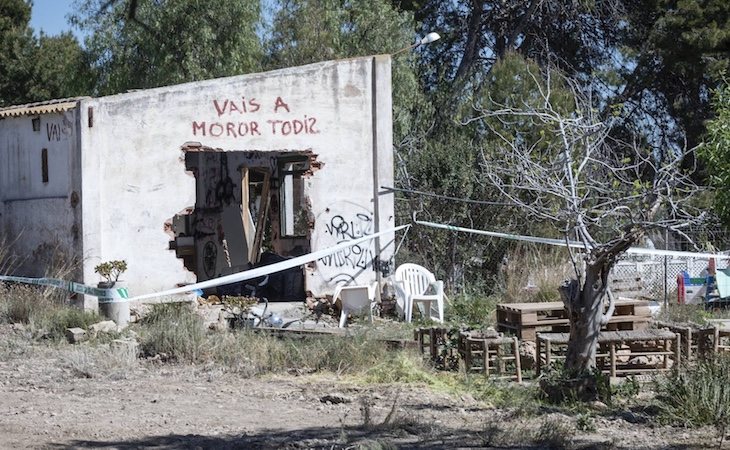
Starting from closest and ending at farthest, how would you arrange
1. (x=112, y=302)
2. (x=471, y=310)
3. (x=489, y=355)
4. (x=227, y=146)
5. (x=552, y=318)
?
(x=489, y=355) → (x=552, y=318) → (x=112, y=302) → (x=471, y=310) → (x=227, y=146)

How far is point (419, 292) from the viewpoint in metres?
18.3

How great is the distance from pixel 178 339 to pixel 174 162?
4.91m

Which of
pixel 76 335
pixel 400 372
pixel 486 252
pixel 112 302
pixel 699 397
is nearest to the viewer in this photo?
pixel 699 397

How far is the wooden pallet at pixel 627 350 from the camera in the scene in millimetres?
12305

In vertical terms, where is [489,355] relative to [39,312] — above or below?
below

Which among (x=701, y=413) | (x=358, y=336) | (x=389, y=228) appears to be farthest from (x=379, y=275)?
(x=701, y=413)

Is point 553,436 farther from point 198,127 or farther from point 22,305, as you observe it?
point 198,127

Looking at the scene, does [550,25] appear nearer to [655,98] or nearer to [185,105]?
[655,98]

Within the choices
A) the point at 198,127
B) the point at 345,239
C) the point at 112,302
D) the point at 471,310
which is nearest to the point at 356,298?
the point at 345,239

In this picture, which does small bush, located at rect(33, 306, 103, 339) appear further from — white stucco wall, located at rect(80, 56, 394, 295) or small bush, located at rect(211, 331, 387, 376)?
small bush, located at rect(211, 331, 387, 376)

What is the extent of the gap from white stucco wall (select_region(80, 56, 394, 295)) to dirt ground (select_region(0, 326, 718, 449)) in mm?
4616

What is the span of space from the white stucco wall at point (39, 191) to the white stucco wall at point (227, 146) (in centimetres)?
41

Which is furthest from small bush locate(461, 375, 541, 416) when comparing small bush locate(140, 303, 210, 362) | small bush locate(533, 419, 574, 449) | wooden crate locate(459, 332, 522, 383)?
small bush locate(140, 303, 210, 362)

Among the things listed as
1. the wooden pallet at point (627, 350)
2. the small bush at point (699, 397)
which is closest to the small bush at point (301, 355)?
the wooden pallet at point (627, 350)
